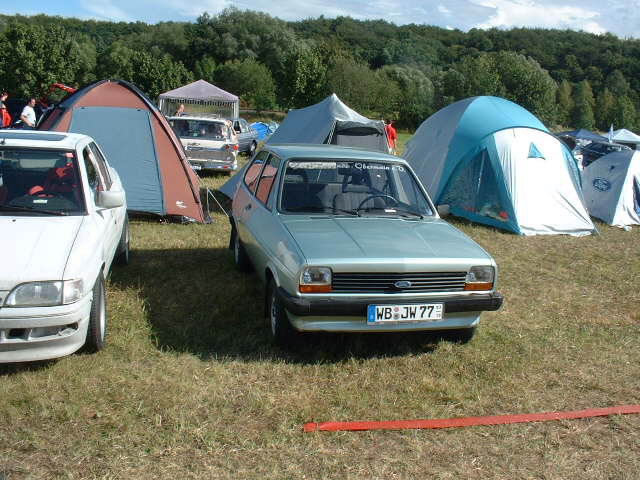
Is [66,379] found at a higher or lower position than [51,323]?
lower

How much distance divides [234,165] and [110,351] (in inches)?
409

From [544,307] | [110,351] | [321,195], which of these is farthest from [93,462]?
[544,307]

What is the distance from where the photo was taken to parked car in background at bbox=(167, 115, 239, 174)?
46.1 feet

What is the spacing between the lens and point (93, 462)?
10.3 feet

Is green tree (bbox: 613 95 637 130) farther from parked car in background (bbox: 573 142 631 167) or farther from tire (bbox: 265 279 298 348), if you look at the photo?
tire (bbox: 265 279 298 348)

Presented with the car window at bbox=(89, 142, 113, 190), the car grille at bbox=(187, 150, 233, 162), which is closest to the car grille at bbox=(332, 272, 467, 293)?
the car window at bbox=(89, 142, 113, 190)

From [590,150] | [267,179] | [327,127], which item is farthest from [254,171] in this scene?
[590,150]

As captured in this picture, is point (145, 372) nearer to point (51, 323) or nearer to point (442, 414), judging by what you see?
point (51, 323)

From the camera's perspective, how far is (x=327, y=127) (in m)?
11.7

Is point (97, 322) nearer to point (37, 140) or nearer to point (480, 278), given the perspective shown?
point (37, 140)

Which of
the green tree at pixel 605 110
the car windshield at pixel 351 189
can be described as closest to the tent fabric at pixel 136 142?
the car windshield at pixel 351 189

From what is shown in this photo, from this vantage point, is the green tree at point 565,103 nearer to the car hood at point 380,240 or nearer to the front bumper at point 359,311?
the car hood at point 380,240

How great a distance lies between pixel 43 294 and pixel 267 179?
2.60 metres

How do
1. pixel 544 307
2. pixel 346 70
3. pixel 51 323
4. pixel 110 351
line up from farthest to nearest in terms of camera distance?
pixel 346 70 < pixel 544 307 < pixel 110 351 < pixel 51 323
